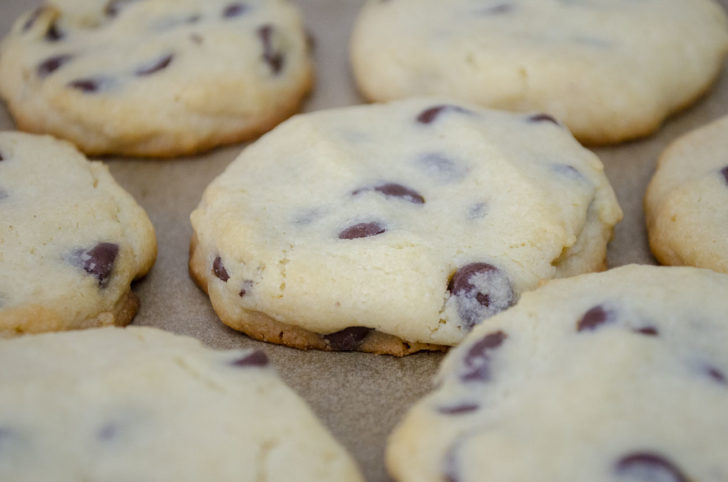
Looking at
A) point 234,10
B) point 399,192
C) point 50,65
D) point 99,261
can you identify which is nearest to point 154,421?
point 99,261

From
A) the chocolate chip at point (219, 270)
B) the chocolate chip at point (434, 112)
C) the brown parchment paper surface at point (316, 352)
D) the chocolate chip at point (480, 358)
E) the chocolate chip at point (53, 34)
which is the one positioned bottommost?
the brown parchment paper surface at point (316, 352)

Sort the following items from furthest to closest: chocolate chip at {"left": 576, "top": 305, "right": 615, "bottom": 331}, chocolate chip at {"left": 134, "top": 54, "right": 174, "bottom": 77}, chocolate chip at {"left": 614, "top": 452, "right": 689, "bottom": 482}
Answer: chocolate chip at {"left": 134, "top": 54, "right": 174, "bottom": 77} < chocolate chip at {"left": 576, "top": 305, "right": 615, "bottom": 331} < chocolate chip at {"left": 614, "top": 452, "right": 689, "bottom": 482}

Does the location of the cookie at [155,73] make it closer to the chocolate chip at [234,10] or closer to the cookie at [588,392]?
the chocolate chip at [234,10]

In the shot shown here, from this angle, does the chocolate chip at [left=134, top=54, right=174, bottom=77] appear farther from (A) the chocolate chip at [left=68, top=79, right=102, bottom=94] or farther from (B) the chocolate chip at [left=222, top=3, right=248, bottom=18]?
(B) the chocolate chip at [left=222, top=3, right=248, bottom=18]

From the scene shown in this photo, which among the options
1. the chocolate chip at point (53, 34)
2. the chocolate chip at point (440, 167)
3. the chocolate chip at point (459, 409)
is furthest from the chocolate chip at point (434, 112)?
the chocolate chip at point (53, 34)

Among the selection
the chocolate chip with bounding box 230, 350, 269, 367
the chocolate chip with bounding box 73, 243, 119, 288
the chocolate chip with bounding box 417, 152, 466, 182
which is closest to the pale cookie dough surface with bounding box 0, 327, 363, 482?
the chocolate chip with bounding box 230, 350, 269, 367
